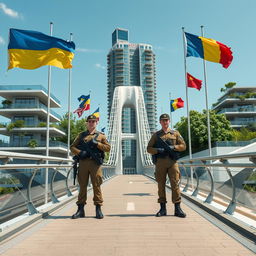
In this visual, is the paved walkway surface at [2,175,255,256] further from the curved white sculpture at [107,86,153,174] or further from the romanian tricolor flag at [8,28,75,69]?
the curved white sculpture at [107,86,153,174]

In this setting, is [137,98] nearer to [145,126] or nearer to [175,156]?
[145,126]

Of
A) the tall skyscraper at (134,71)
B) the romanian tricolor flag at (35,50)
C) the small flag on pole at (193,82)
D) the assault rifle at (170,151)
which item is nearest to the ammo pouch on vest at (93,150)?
the assault rifle at (170,151)

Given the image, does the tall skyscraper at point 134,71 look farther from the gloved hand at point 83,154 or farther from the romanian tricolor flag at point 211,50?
the gloved hand at point 83,154

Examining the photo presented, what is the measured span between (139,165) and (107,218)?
1574 inches

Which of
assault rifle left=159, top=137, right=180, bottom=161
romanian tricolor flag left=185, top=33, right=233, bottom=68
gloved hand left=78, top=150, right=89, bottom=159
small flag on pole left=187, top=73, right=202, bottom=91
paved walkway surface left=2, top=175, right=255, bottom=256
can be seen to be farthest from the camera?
small flag on pole left=187, top=73, right=202, bottom=91

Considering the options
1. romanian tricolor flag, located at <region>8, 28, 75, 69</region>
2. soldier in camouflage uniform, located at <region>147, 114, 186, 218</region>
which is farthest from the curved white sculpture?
soldier in camouflage uniform, located at <region>147, 114, 186, 218</region>

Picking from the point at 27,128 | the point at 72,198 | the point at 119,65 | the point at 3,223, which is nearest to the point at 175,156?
the point at 3,223

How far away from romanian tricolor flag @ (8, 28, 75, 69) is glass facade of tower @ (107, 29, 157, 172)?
102285 mm

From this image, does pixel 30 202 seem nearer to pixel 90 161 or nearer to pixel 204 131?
pixel 90 161

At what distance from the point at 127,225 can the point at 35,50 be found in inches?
248

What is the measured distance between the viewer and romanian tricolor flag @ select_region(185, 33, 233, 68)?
38.0 feet

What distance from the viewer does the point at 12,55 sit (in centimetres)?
786

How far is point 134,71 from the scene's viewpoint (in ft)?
382

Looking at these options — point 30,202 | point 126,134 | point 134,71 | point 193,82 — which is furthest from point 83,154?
point 134,71
